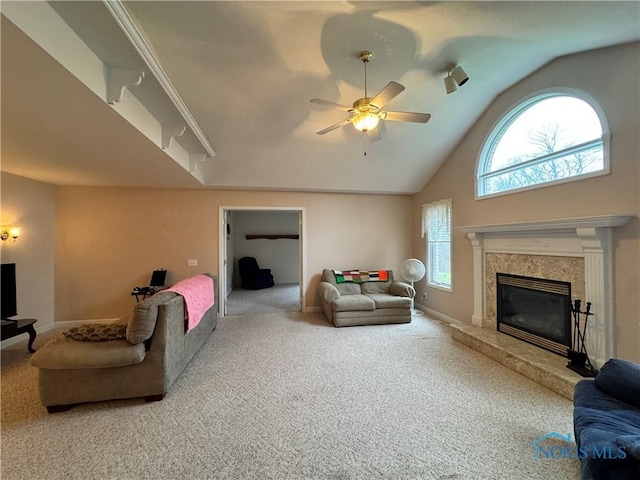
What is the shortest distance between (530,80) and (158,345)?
16.0 ft

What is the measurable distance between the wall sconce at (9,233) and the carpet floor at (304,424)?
1556 millimetres

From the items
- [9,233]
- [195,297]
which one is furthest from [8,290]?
[195,297]

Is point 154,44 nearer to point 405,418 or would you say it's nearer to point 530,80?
point 405,418

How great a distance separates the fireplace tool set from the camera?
7.82ft

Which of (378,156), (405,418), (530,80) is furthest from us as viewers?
(378,156)

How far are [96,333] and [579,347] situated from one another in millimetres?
4604

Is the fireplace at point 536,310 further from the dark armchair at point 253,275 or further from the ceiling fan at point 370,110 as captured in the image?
the dark armchair at point 253,275

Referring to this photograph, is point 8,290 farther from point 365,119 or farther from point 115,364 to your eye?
point 365,119

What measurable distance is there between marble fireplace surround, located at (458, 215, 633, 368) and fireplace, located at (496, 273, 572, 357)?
0.09 m

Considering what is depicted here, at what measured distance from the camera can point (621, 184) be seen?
2.27m

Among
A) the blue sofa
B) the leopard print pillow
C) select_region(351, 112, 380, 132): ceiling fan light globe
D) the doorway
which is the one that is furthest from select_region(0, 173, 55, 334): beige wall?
the blue sofa

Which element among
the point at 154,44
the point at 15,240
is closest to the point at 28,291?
the point at 15,240

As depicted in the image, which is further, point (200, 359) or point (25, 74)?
point (200, 359)

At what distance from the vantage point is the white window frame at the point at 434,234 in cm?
442
